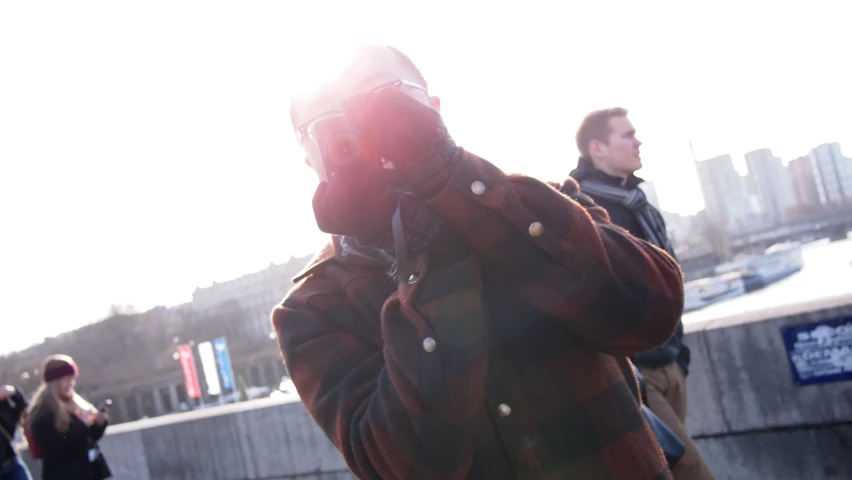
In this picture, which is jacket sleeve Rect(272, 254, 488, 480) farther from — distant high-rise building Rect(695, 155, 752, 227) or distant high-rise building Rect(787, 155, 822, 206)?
distant high-rise building Rect(695, 155, 752, 227)

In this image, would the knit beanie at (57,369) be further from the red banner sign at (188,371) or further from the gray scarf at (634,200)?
the red banner sign at (188,371)

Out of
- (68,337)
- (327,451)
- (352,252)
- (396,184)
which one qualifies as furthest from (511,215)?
(68,337)

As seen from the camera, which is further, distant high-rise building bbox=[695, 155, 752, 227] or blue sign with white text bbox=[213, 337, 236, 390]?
distant high-rise building bbox=[695, 155, 752, 227]

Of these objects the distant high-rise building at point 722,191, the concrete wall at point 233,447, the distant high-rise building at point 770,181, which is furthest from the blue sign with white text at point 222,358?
the distant high-rise building at point 722,191

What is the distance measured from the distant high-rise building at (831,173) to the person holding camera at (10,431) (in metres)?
67.4

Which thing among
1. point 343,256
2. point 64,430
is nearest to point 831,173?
point 64,430

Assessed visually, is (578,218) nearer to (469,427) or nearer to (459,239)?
(459,239)

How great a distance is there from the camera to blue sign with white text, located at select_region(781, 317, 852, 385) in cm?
326

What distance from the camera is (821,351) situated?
10.8 feet

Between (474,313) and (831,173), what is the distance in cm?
8404

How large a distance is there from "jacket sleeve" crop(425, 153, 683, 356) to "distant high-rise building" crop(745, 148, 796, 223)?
8951cm

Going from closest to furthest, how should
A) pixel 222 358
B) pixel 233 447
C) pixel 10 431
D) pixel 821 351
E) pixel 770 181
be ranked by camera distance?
pixel 821 351
pixel 233 447
pixel 10 431
pixel 222 358
pixel 770 181

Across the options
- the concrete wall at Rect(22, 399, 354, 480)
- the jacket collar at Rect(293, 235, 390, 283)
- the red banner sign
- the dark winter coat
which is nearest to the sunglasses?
the jacket collar at Rect(293, 235, 390, 283)

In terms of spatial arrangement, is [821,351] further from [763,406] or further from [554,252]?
[554,252]
